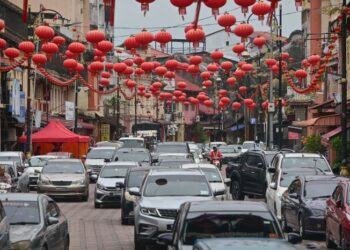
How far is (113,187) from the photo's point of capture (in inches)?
1330

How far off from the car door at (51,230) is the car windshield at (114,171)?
1658 cm

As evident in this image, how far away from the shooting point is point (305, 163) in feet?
107

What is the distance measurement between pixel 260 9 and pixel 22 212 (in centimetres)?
1148

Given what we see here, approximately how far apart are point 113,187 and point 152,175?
11609 millimetres

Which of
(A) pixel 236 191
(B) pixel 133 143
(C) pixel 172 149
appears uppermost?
(B) pixel 133 143

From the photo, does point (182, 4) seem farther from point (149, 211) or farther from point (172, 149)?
point (172, 149)

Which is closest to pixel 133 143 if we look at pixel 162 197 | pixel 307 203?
pixel 307 203

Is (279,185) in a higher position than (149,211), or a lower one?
higher

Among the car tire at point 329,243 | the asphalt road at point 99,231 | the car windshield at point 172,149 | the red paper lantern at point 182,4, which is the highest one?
the red paper lantern at point 182,4

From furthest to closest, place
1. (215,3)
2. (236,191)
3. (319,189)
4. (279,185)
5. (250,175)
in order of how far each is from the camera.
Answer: (236,191), (250,175), (279,185), (319,189), (215,3)

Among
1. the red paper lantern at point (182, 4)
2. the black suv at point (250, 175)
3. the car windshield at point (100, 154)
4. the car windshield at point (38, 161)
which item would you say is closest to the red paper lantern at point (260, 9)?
the red paper lantern at point (182, 4)

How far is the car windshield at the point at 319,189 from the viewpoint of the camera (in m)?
23.5

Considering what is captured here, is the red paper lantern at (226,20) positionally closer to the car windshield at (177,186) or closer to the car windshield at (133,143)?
the car windshield at (177,186)

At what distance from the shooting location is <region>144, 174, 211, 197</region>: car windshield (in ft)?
70.8
